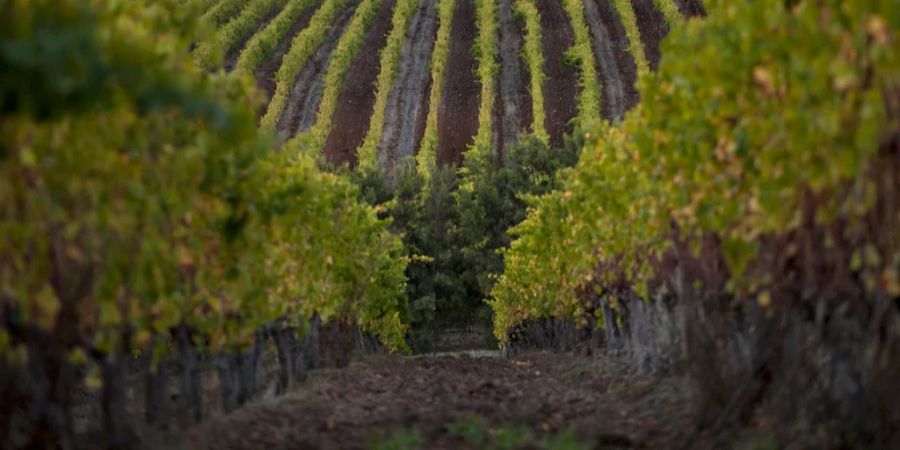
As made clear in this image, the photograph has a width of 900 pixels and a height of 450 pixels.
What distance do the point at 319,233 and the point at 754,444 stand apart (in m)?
11.6

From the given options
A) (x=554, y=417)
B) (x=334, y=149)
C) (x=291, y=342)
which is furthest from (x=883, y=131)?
(x=334, y=149)

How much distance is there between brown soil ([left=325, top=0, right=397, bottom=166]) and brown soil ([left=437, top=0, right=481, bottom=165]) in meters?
4.09

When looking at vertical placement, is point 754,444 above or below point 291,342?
below

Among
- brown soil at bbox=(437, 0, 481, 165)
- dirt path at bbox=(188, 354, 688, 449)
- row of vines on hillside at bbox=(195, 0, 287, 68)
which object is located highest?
row of vines on hillside at bbox=(195, 0, 287, 68)

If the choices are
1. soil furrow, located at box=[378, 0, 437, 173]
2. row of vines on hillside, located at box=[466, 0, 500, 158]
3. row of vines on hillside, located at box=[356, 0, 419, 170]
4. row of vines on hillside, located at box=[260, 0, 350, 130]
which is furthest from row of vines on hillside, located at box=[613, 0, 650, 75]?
row of vines on hillside, located at box=[260, 0, 350, 130]

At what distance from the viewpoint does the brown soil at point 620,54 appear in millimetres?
67062

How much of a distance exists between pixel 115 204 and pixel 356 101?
203ft

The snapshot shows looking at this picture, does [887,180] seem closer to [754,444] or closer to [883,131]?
[883,131]

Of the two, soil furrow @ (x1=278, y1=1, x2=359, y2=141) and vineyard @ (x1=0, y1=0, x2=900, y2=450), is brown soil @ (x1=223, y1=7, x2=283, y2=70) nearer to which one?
soil furrow @ (x1=278, y1=1, x2=359, y2=141)

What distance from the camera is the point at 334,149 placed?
64.6 m

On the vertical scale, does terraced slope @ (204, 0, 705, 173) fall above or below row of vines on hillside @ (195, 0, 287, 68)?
below

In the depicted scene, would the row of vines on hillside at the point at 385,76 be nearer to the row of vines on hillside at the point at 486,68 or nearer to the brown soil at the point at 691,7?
the row of vines on hillside at the point at 486,68

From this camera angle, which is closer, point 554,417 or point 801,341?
point 801,341

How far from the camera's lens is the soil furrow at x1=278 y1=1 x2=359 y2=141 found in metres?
67.1
